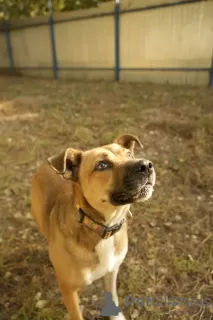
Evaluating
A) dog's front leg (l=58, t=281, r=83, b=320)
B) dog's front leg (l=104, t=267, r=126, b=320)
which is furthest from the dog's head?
dog's front leg (l=104, t=267, r=126, b=320)

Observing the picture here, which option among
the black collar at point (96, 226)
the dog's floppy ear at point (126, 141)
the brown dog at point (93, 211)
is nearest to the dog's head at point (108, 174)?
the brown dog at point (93, 211)

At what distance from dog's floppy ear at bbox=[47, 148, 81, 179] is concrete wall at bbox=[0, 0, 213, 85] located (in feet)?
27.9

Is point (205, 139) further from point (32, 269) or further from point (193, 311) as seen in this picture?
point (32, 269)

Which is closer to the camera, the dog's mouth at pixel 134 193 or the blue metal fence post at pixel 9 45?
the dog's mouth at pixel 134 193

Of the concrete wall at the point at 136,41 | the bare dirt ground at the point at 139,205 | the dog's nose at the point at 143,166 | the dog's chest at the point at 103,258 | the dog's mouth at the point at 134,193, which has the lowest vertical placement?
the bare dirt ground at the point at 139,205

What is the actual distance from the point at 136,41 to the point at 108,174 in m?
9.98

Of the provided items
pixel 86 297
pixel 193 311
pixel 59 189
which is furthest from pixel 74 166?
pixel 193 311

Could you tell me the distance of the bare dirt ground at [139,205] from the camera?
271 cm

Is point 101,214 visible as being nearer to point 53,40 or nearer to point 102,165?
point 102,165

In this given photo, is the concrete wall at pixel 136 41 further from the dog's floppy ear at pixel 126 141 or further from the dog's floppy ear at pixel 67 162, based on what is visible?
the dog's floppy ear at pixel 67 162

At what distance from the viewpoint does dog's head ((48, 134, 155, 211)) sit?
72.0 inches

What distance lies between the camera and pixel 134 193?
184 centimetres

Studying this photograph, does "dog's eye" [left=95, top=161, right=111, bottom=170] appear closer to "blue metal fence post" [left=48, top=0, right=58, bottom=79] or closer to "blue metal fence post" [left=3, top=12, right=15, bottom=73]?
"blue metal fence post" [left=48, top=0, right=58, bottom=79]

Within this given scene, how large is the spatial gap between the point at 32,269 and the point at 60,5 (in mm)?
14875
